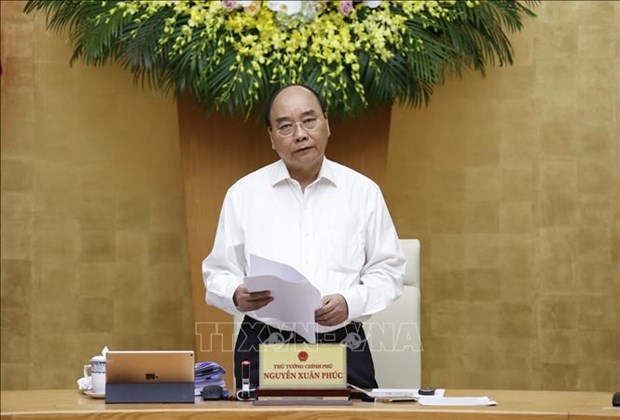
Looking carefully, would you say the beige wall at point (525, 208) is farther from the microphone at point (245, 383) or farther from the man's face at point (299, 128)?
the microphone at point (245, 383)

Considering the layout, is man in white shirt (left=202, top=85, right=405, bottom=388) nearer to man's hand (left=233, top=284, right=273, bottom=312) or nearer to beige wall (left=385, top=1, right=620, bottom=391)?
man's hand (left=233, top=284, right=273, bottom=312)

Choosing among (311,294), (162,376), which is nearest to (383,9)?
(311,294)

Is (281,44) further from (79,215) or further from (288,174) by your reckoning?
(79,215)

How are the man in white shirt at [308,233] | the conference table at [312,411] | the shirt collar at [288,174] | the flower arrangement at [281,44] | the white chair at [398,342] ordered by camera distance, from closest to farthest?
1. the conference table at [312,411]
2. the man in white shirt at [308,233]
3. the shirt collar at [288,174]
4. the white chair at [398,342]
5. the flower arrangement at [281,44]

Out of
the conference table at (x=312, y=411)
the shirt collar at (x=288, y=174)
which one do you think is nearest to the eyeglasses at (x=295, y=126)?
the shirt collar at (x=288, y=174)

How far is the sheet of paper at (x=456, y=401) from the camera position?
114 inches

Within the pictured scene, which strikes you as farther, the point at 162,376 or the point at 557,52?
the point at 557,52

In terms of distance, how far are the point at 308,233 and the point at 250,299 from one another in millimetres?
416

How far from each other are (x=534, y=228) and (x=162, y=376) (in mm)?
2904

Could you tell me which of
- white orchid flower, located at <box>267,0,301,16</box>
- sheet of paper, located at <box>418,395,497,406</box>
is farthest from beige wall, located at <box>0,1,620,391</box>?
sheet of paper, located at <box>418,395,497,406</box>

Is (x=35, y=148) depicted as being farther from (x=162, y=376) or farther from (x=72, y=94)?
(x=162, y=376)

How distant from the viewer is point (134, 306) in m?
5.49

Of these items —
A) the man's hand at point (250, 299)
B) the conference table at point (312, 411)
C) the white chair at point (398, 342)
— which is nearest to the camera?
the conference table at point (312, 411)

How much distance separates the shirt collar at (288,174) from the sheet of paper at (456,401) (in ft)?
3.01
